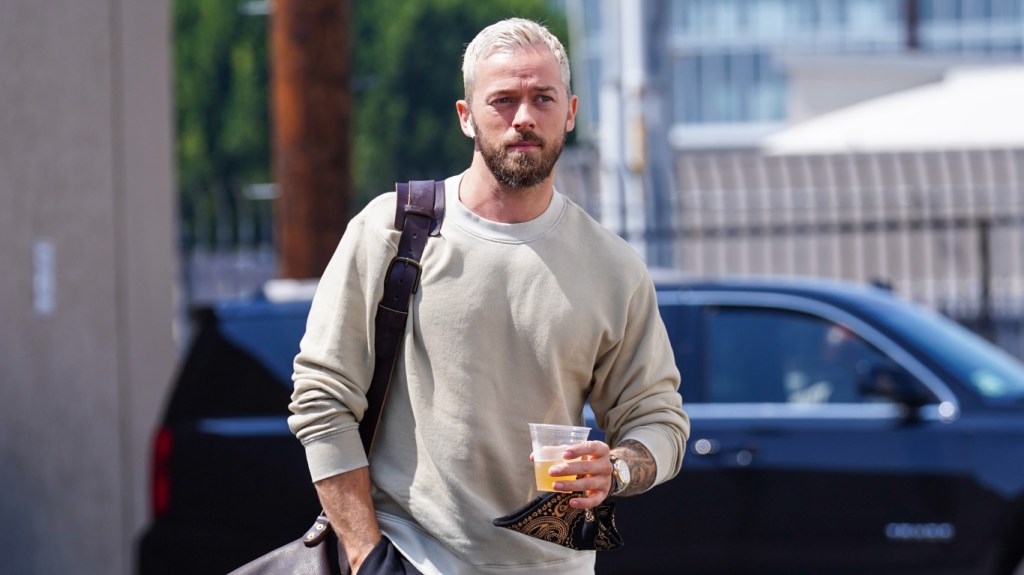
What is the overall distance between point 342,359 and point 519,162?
492 mm

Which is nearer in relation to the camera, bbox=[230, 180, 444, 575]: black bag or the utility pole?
bbox=[230, 180, 444, 575]: black bag

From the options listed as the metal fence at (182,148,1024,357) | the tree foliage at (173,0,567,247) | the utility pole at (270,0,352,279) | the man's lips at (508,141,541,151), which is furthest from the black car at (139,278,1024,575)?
the tree foliage at (173,0,567,247)

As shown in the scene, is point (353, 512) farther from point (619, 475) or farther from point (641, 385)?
point (641, 385)

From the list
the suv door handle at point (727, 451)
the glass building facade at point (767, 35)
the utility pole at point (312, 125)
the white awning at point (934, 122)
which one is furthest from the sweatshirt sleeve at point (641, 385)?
the glass building facade at point (767, 35)

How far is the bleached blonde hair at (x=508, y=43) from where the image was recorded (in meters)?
2.96

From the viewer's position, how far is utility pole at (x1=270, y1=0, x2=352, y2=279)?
9.37 metres

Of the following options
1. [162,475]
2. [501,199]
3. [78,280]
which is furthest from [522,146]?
[78,280]

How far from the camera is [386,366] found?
2.98 meters

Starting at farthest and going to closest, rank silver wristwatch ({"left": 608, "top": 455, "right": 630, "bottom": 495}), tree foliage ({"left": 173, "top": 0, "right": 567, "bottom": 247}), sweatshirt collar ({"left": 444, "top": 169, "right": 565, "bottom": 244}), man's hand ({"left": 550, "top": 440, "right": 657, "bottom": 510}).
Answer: tree foliage ({"left": 173, "top": 0, "right": 567, "bottom": 247}), sweatshirt collar ({"left": 444, "top": 169, "right": 565, "bottom": 244}), silver wristwatch ({"left": 608, "top": 455, "right": 630, "bottom": 495}), man's hand ({"left": 550, "top": 440, "right": 657, "bottom": 510})

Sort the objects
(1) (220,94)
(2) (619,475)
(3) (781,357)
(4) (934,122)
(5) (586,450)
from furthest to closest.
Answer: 1. (1) (220,94)
2. (4) (934,122)
3. (3) (781,357)
4. (2) (619,475)
5. (5) (586,450)

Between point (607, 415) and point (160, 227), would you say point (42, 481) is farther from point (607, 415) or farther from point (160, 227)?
point (607, 415)

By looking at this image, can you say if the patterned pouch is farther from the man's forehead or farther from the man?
the man's forehead

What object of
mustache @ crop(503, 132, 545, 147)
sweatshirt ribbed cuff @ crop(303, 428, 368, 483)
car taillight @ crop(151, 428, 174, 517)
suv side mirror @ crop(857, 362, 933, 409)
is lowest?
car taillight @ crop(151, 428, 174, 517)

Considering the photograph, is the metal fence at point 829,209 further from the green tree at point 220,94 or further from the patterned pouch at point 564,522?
the green tree at point 220,94
